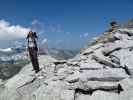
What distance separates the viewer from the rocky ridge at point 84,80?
65.5 ft

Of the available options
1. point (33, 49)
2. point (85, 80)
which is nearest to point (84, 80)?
point (85, 80)

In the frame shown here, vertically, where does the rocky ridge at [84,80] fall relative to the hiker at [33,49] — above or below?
below

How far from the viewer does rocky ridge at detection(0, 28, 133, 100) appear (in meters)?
20.0

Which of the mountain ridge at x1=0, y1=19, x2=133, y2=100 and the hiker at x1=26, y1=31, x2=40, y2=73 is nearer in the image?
the mountain ridge at x1=0, y1=19, x2=133, y2=100

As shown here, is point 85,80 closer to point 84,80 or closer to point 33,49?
point 84,80

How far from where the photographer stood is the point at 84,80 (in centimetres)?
2150

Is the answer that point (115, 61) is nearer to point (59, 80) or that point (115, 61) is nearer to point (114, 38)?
point (59, 80)

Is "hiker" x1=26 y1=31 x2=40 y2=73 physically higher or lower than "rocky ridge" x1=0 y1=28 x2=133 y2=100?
higher

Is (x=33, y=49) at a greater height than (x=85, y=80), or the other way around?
(x=33, y=49)

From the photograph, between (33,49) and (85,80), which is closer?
(85,80)

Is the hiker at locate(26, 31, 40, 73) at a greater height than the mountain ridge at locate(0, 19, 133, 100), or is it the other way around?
the hiker at locate(26, 31, 40, 73)

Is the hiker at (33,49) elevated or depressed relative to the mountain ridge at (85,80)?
elevated

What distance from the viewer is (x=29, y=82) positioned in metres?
25.5

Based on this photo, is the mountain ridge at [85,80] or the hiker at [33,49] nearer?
the mountain ridge at [85,80]
